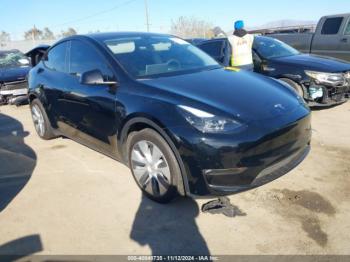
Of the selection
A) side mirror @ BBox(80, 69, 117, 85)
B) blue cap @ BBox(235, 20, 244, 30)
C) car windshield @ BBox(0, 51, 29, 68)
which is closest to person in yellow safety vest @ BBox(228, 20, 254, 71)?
blue cap @ BBox(235, 20, 244, 30)

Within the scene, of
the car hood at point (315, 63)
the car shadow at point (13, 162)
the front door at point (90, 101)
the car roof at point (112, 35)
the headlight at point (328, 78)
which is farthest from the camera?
the car hood at point (315, 63)

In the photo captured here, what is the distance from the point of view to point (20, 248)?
→ 10.0 ft

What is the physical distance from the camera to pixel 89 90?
13.5ft

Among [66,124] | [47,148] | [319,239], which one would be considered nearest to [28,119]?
[47,148]

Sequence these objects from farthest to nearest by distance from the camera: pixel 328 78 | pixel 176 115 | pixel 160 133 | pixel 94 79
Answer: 1. pixel 328 78
2. pixel 94 79
3. pixel 160 133
4. pixel 176 115

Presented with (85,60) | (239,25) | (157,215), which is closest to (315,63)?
(239,25)

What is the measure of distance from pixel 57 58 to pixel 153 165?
104 inches

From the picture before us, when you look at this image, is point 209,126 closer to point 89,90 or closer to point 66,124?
point 89,90

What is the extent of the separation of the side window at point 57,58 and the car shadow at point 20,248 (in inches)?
96.0

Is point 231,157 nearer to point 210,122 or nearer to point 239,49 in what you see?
point 210,122

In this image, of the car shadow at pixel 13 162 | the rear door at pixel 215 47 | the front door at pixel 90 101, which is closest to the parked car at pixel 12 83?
the car shadow at pixel 13 162

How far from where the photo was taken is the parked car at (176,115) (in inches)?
119

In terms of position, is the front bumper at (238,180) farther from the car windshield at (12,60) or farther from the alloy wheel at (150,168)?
the car windshield at (12,60)

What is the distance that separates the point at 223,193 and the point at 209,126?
0.60 metres
